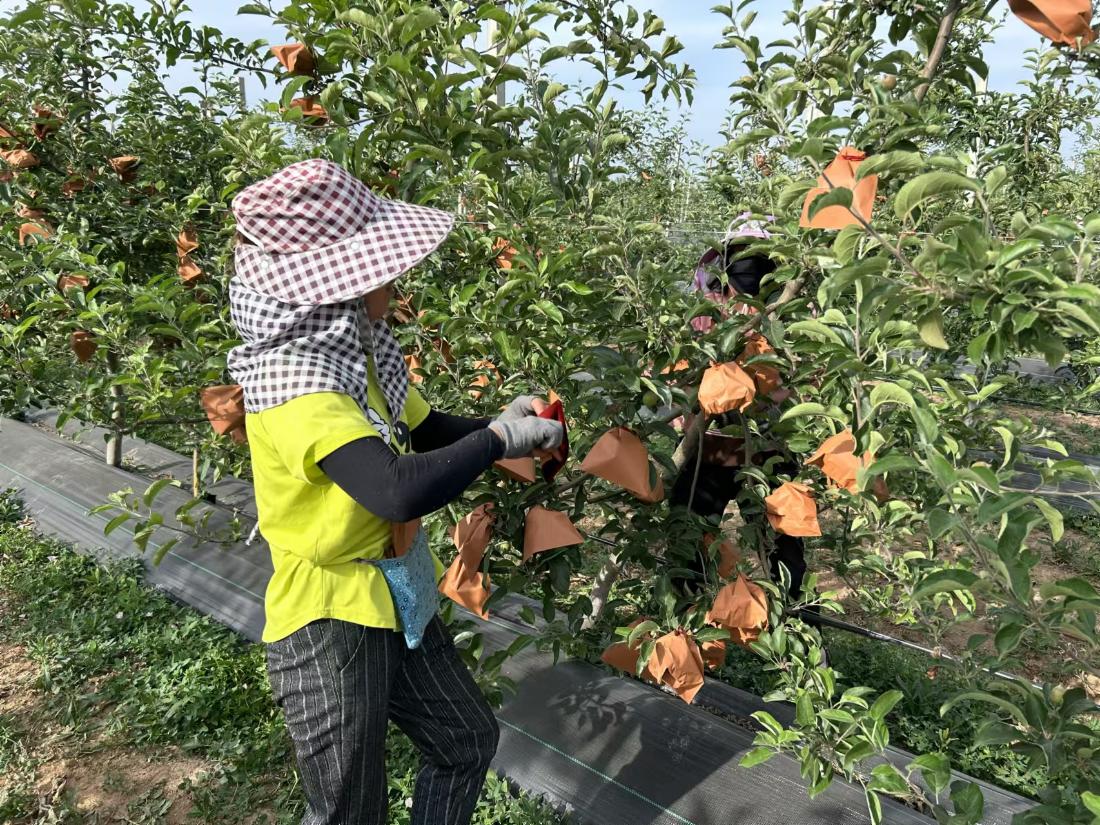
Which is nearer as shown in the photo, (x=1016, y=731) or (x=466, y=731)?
(x=1016, y=731)

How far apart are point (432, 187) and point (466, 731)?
1.06m

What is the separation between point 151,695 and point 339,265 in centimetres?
187

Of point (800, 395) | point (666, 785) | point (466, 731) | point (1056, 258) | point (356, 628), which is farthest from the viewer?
point (666, 785)

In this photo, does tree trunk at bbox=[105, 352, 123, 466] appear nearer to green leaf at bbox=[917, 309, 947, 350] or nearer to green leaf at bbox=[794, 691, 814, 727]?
green leaf at bbox=[794, 691, 814, 727]

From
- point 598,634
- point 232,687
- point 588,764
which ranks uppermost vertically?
point 598,634

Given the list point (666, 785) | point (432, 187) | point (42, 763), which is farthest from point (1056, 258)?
point (42, 763)

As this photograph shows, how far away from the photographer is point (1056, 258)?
30.1 inches

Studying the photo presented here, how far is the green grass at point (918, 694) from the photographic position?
2.06 metres

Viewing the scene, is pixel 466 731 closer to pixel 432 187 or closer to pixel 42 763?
pixel 432 187

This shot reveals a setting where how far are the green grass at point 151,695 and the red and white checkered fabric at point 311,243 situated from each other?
1.37 meters

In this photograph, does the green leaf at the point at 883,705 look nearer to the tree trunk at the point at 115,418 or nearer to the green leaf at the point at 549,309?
the green leaf at the point at 549,309

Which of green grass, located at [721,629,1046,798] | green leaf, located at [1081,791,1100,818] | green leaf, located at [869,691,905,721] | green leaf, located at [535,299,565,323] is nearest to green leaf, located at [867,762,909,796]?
green leaf, located at [869,691,905,721]

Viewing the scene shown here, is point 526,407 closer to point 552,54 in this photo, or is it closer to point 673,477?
point 673,477

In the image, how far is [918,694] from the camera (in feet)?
7.56
